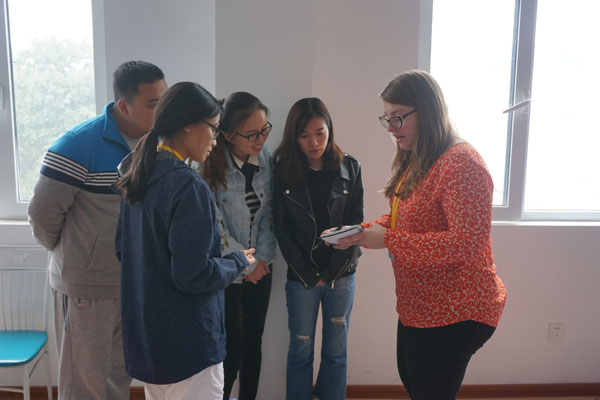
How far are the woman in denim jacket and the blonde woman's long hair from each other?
2.15 ft

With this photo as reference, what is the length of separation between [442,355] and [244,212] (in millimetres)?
947

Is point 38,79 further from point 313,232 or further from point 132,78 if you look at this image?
point 313,232

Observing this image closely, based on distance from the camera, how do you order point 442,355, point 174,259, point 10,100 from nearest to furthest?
1. point 174,259
2. point 442,355
3. point 10,100

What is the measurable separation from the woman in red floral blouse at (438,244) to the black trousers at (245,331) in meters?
0.72

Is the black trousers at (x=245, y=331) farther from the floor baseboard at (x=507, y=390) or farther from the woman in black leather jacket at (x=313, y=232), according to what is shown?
the floor baseboard at (x=507, y=390)

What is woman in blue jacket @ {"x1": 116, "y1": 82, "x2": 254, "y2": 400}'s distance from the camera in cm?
114

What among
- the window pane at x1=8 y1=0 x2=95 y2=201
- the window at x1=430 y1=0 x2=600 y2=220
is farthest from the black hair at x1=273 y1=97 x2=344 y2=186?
the window pane at x1=8 y1=0 x2=95 y2=201

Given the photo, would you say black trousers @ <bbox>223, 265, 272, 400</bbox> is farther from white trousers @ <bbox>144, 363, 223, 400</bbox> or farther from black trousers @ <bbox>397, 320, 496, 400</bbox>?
black trousers @ <bbox>397, 320, 496, 400</bbox>

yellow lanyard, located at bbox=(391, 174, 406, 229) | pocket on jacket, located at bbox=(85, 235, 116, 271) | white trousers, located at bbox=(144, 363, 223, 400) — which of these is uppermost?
yellow lanyard, located at bbox=(391, 174, 406, 229)

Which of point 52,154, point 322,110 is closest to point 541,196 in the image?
point 322,110

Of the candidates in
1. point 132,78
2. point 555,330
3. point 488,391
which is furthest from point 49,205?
point 555,330

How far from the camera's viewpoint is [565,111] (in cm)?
253

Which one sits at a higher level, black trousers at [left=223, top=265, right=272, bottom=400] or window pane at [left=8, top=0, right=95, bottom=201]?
window pane at [left=8, top=0, right=95, bottom=201]

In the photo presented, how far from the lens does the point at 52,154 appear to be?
1538 millimetres
